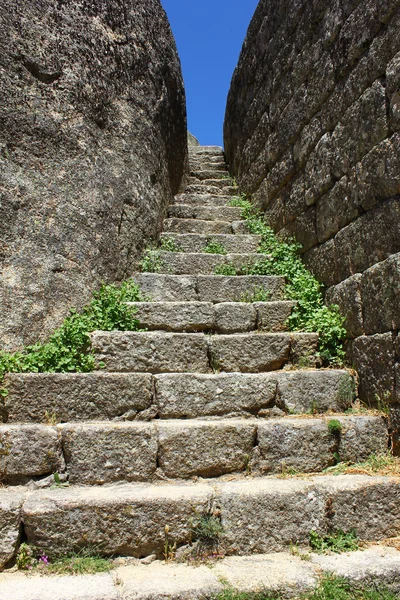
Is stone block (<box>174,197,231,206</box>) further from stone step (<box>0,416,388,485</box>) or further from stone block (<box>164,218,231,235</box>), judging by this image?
stone step (<box>0,416,388,485</box>)

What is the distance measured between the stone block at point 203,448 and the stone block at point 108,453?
81 millimetres

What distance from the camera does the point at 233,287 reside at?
14.9 ft

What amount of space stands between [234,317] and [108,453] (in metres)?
1.65

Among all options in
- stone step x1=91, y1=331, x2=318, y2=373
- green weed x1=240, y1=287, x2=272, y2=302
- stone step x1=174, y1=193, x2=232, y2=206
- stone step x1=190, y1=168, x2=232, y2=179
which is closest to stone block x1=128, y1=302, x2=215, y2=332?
stone step x1=91, y1=331, x2=318, y2=373

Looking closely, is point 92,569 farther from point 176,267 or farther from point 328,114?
point 328,114

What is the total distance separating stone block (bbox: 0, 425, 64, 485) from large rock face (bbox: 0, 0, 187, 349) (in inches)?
31.6

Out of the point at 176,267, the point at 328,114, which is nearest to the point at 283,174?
the point at 328,114

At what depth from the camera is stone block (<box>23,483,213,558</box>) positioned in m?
2.44

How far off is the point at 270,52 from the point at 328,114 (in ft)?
7.10

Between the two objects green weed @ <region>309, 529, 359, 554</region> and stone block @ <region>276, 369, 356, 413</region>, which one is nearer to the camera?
green weed @ <region>309, 529, 359, 554</region>

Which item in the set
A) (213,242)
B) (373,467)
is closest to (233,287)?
(213,242)

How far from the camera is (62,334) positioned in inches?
141

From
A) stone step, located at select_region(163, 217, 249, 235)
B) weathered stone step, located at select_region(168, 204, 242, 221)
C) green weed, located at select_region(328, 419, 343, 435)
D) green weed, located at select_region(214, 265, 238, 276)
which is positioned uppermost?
weathered stone step, located at select_region(168, 204, 242, 221)

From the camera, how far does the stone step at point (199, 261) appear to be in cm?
492
